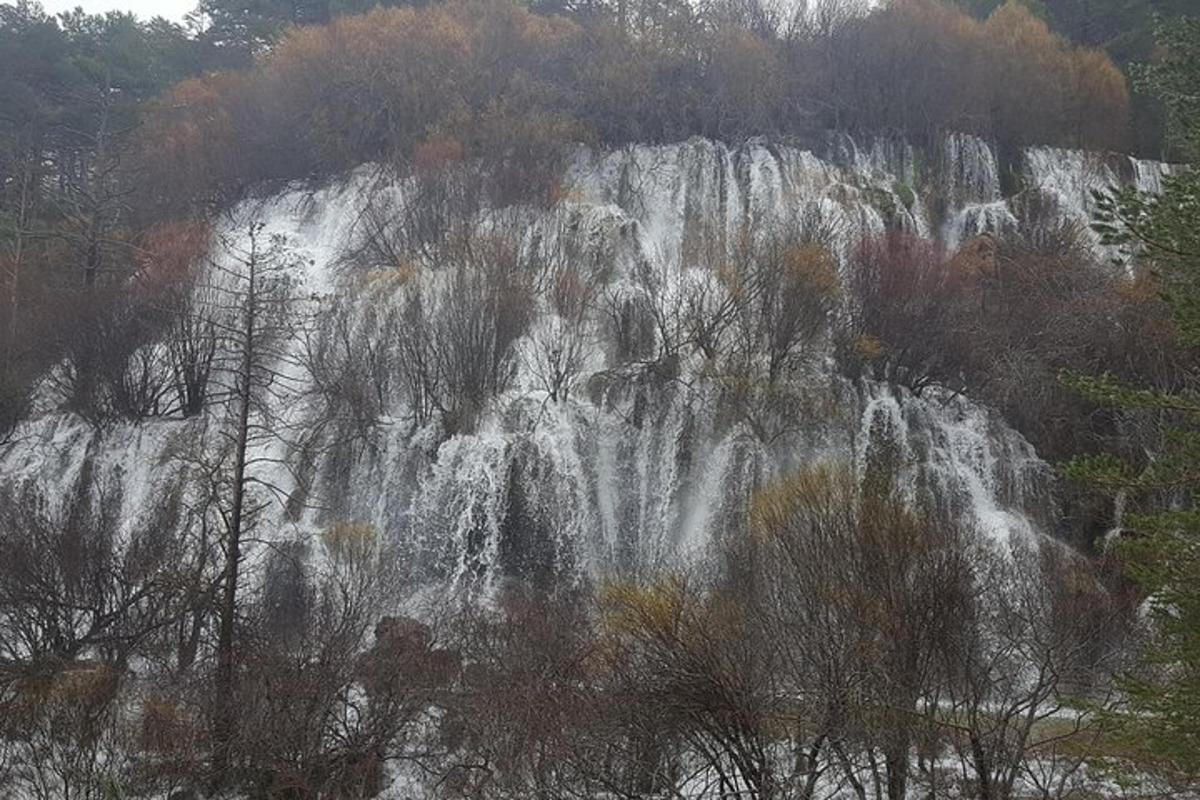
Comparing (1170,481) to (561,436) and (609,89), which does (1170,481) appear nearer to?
(561,436)

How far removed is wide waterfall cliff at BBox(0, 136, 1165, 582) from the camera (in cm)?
2350

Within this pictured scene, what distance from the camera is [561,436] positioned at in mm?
25266

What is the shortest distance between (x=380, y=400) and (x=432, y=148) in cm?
1382

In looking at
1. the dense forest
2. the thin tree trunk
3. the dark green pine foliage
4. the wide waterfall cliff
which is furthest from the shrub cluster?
the dark green pine foliage

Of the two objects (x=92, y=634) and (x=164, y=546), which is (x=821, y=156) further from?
(x=92, y=634)

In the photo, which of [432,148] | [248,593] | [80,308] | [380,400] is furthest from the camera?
[432,148]

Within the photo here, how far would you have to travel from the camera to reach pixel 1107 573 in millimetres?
19172

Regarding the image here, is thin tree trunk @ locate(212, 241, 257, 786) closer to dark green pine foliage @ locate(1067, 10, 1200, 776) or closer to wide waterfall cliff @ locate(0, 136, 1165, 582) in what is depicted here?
wide waterfall cliff @ locate(0, 136, 1165, 582)

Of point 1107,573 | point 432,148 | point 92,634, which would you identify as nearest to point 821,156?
point 432,148

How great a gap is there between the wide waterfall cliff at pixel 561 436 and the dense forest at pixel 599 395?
5.4 inches

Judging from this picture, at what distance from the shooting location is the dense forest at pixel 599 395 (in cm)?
1218

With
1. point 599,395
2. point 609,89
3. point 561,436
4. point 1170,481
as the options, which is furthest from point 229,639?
point 609,89

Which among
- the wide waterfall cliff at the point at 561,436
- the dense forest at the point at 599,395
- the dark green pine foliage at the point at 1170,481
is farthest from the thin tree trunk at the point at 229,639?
the dark green pine foliage at the point at 1170,481

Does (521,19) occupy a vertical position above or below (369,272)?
above
